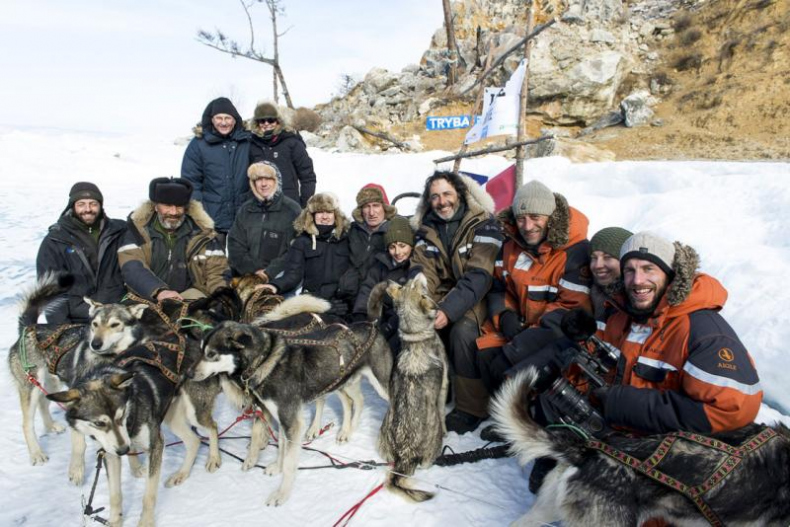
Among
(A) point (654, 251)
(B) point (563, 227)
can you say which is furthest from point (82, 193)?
(A) point (654, 251)

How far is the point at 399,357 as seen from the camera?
3.24 metres

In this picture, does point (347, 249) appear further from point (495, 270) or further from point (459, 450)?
point (459, 450)

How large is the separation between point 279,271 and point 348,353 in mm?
1425

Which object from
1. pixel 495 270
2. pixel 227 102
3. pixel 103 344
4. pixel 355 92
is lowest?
pixel 103 344

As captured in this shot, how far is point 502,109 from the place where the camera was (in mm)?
6711

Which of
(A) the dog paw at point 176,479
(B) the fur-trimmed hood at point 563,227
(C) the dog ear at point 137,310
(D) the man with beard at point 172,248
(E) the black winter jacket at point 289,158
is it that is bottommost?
(A) the dog paw at point 176,479

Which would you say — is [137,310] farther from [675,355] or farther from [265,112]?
[675,355]

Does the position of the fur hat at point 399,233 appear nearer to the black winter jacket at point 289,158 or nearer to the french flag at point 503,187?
the black winter jacket at point 289,158

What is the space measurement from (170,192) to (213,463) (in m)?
2.29

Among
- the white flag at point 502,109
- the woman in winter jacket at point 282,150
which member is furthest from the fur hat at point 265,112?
the white flag at point 502,109

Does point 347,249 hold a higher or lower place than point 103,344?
higher

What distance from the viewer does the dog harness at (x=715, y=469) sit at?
195 cm

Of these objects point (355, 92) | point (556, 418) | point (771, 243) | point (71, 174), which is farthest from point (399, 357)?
point (355, 92)

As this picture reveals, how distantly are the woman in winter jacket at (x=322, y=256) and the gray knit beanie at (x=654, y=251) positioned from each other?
2700mm
